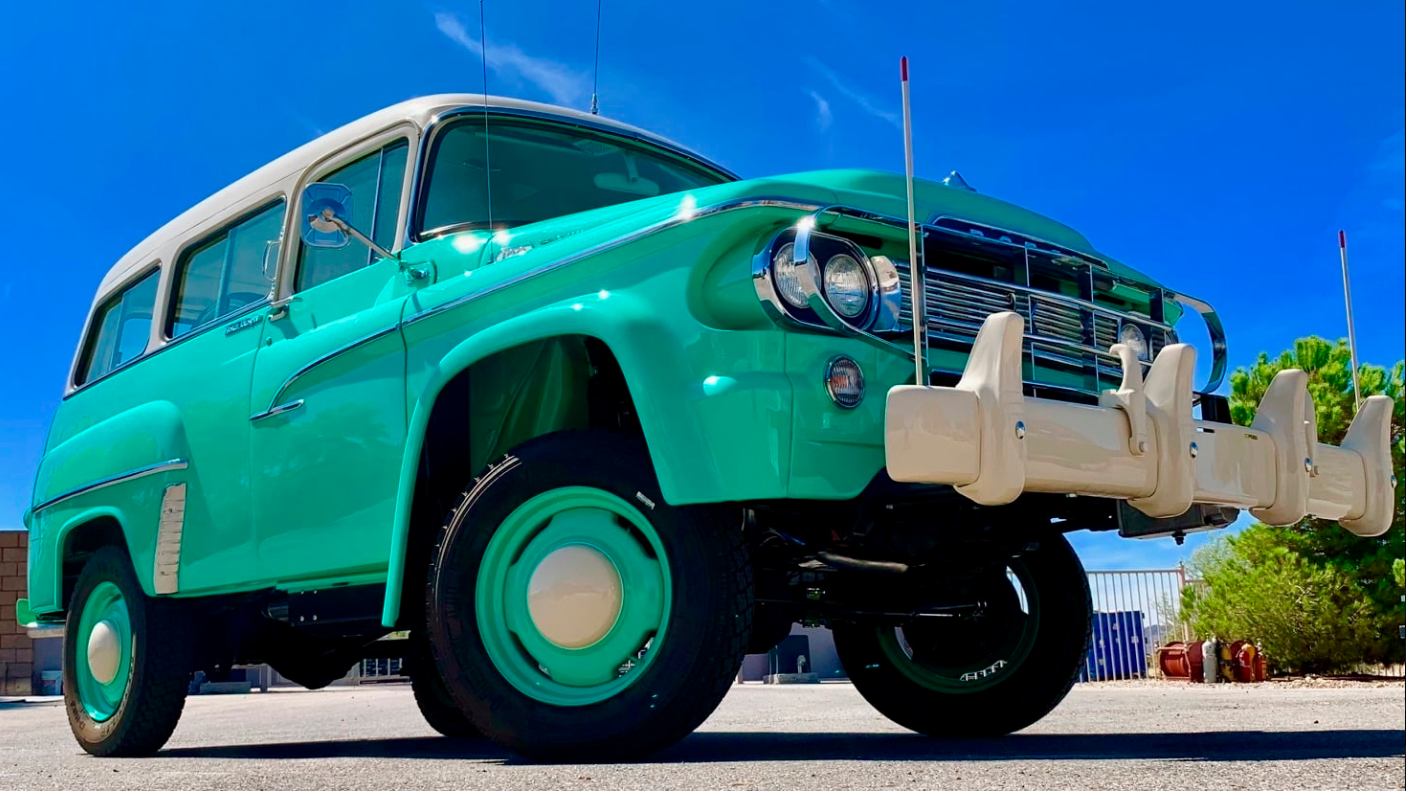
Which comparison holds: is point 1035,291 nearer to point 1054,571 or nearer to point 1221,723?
point 1054,571

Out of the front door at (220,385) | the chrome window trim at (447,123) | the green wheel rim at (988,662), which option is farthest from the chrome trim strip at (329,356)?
the green wheel rim at (988,662)

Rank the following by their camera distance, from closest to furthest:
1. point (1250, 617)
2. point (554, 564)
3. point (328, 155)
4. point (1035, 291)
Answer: point (554, 564), point (1035, 291), point (328, 155), point (1250, 617)

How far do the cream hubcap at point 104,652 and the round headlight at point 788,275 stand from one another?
3.87 m

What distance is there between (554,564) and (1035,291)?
1.60 m

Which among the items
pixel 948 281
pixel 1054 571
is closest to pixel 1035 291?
pixel 948 281

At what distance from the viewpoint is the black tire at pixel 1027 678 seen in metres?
4.91

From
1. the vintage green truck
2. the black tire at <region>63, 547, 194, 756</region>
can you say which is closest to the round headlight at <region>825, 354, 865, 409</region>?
the vintage green truck

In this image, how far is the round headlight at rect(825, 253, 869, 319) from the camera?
11.7ft

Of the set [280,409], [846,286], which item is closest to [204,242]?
[280,409]

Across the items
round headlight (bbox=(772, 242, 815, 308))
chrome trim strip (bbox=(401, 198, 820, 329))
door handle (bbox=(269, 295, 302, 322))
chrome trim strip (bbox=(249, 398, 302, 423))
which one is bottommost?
chrome trim strip (bbox=(249, 398, 302, 423))

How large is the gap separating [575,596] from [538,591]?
11 centimetres

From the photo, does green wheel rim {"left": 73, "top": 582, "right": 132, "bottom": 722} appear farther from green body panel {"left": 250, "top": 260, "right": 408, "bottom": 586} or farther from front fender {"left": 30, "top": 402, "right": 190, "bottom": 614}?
green body panel {"left": 250, "top": 260, "right": 408, "bottom": 586}

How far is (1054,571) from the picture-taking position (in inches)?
198

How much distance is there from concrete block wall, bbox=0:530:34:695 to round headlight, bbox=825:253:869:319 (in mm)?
30932
